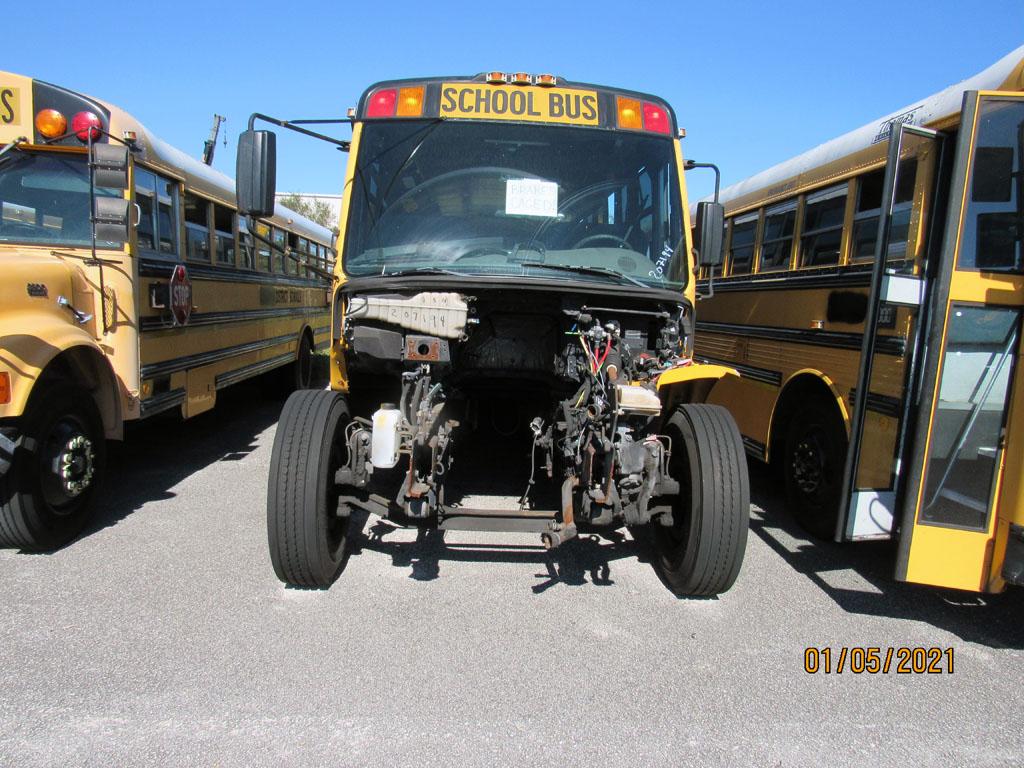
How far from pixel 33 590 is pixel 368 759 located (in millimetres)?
2189

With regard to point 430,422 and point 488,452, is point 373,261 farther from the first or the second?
point 488,452

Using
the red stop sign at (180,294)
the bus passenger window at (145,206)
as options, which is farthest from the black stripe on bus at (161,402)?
the bus passenger window at (145,206)

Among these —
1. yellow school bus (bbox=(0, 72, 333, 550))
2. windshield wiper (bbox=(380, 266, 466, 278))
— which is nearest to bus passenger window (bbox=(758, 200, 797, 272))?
windshield wiper (bbox=(380, 266, 466, 278))

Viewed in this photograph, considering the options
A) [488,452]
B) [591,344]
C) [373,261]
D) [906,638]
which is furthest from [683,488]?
[488,452]

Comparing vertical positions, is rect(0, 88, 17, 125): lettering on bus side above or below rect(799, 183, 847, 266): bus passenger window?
above

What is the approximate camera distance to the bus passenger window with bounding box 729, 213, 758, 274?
5617mm

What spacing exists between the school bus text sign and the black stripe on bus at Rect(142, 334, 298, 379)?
275 centimetres

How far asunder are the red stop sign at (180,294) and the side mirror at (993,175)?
4.98 meters

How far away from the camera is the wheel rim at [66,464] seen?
3672 mm

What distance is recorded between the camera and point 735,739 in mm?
2385

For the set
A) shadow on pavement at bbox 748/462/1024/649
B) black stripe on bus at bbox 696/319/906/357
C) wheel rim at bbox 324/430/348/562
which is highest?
black stripe on bus at bbox 696/319/906/357

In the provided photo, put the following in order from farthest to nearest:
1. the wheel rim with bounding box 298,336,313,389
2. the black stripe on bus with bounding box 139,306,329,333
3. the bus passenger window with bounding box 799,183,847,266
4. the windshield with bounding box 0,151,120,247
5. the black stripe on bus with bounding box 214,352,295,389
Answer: the wheel rim with bounding box 298,336,313,389 < the black stripe on bus with bounding box 214,352,295,389 < the black stripe on bus with bounding box 139,306,329,333 < the bus passenger window with bounding box 799,183,847,266 < the windshield with bounding box 0,151,120,247

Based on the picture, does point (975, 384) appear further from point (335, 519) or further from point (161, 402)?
point (161, 402)

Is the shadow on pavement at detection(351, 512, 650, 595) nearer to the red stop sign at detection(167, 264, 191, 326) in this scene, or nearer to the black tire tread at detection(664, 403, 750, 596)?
the black tire tread at detection(664, 403, 750, 596)
